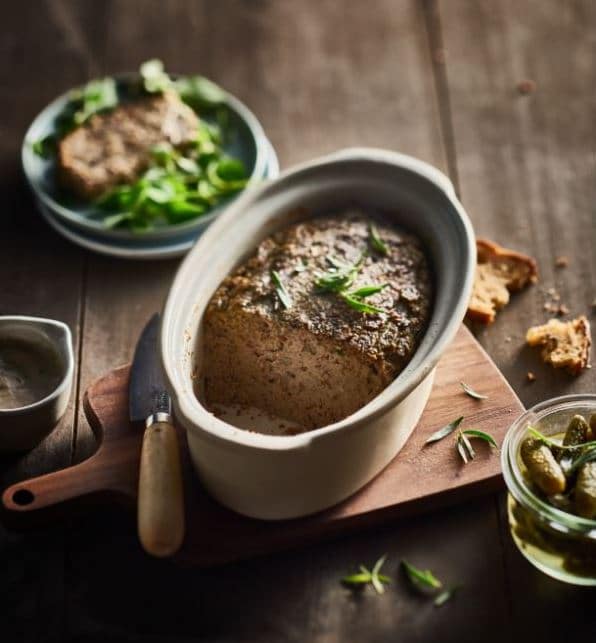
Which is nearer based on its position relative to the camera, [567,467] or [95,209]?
[567,467]

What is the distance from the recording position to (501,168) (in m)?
3.74

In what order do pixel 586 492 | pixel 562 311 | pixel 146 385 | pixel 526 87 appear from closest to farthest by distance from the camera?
pixel 586 492 < pixel 146 385 < pixel 562 311 < pixel 526 87

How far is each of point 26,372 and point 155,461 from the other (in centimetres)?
60

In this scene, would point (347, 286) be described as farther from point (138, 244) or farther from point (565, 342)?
point (138, 244)

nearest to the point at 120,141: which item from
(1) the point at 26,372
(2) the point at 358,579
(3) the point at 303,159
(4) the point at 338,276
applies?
(3) the point at 303,159

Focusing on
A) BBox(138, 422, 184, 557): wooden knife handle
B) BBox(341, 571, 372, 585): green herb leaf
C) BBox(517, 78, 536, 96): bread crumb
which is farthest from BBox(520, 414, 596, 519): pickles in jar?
BBox(517, 78, 536, 96): bread crumb

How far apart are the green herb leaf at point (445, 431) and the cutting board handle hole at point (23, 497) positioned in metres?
1.04

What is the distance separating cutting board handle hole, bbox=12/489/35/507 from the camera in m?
2.58

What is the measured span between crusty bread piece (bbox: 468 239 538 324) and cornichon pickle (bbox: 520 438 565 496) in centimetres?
79

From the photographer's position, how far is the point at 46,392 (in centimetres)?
280

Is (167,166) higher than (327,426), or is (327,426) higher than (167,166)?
(167,166)

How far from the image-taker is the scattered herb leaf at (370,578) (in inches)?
98.9

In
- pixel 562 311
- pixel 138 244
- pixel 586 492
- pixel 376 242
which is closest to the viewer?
pixel 586 492

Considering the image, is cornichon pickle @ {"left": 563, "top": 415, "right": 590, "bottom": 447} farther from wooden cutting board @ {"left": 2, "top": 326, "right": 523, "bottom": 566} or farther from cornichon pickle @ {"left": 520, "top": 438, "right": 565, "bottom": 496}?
wooden cutting board @ {"left": 2, "top": 326, "right": 523, "bottom": 566}
